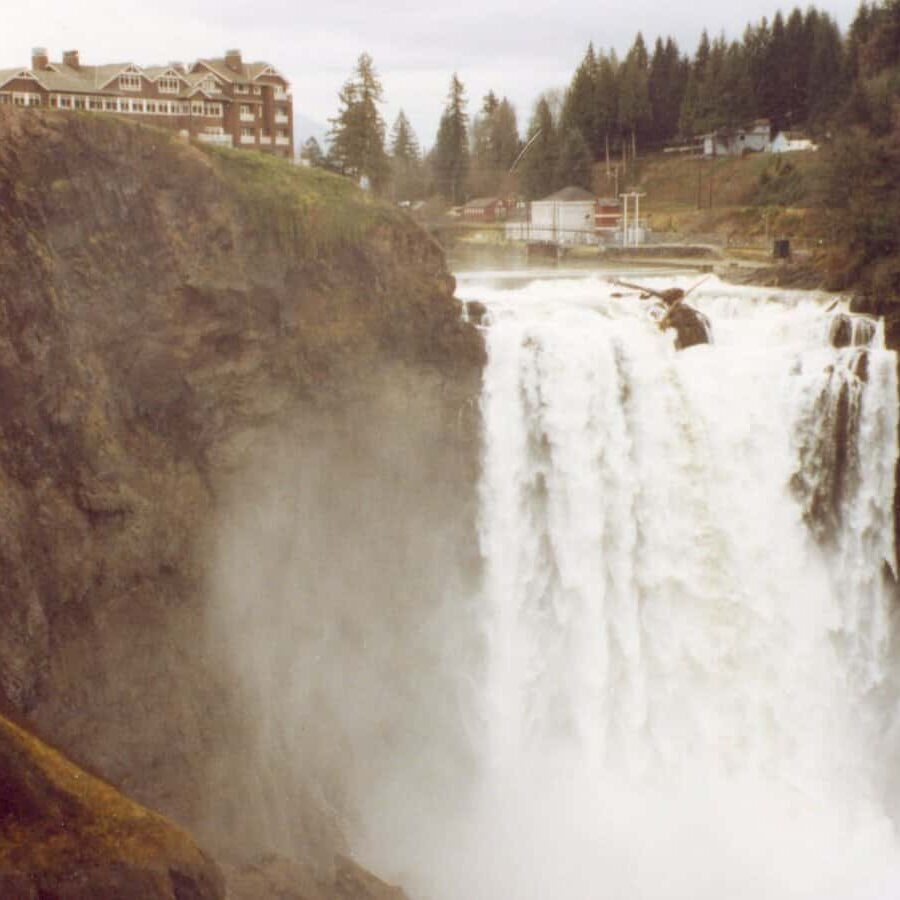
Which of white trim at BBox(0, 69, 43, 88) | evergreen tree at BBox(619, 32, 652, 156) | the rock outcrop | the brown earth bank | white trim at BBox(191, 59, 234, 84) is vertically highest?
evergreen tree at BBox(619, 32, 652, 156)

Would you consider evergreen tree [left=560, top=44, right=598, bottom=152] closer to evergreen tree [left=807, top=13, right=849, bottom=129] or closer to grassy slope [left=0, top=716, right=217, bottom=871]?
evergreen tree [left=807, top=13, right=849, bottom=129]

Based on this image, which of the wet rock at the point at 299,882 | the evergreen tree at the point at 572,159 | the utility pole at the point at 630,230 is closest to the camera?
the wet rock at the point at 299,882

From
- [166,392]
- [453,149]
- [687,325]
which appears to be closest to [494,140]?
[453,149]

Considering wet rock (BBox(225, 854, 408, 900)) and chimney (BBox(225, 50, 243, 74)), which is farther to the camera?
chimney (BBox(225, 50, 243, 74))

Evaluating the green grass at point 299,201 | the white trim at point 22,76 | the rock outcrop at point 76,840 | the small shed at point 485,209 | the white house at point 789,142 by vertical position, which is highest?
the white house at point 789,142

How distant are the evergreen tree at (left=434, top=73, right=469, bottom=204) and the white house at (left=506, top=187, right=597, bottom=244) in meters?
3.45

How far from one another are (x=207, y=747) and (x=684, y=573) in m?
12.5

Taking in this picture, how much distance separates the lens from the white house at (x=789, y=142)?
63.5 metres

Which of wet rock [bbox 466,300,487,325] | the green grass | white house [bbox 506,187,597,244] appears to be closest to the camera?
the green grass

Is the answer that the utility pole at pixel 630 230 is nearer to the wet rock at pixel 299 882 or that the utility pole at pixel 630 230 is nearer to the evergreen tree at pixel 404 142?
the evergreen tree at pixel 404 142

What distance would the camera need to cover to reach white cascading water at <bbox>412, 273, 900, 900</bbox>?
2647 centimetres

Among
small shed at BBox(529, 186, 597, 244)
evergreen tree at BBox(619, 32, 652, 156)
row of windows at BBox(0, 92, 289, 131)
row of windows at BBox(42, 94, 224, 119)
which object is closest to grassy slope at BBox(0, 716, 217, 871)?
row of windows at BBox(0, 92, 289, 131)

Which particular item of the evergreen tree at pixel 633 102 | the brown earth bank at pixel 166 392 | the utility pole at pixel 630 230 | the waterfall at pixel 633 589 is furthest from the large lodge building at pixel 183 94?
the evergreen tree at pixel 633 102

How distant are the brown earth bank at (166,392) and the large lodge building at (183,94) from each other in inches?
197
